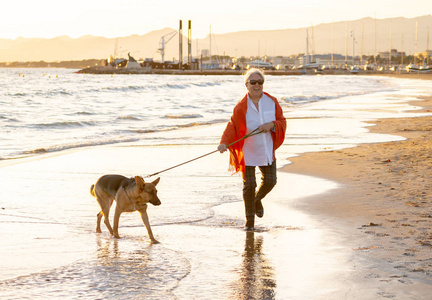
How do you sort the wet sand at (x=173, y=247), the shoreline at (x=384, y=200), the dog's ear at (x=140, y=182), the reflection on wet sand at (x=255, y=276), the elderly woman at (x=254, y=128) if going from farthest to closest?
the elderly woman at (x=254, y=128) < the dog's ear at (x=140, y=182) < the shoreline at (x=384, y=200) < the wet sand at (x=173, y=247) < the reflection on wet sand at (x=255, y=276)

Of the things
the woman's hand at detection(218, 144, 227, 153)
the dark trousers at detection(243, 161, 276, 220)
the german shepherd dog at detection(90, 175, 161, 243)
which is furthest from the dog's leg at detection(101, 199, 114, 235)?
the dark trousers at detection(243, 161, 276, 220)

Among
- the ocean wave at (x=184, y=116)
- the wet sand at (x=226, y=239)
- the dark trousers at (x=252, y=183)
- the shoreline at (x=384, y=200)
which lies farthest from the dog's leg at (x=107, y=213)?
the ocean wave at (x=184, y=116)

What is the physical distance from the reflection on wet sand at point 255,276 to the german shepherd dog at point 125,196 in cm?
94

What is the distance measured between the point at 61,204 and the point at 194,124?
12.9 m

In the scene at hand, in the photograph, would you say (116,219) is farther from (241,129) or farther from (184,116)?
(184,116)

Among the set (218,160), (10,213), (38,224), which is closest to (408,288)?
(38,224)

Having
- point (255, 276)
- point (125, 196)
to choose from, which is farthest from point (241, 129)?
point (255, 276)

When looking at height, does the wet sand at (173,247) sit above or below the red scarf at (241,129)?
below

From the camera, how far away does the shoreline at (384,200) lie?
5.24 metres

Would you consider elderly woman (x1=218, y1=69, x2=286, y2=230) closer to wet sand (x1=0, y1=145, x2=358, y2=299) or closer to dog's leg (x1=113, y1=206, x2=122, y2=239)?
wet sand (x1=0, y1=145, x2=358, y2=299)

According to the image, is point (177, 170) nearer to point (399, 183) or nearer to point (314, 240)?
point (399, 183)

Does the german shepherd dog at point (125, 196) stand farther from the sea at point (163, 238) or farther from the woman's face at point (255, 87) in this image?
the woman's face at point (255, 87)

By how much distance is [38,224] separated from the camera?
6.52 metres

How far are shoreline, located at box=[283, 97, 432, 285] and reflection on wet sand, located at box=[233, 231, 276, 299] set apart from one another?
0.82 m
